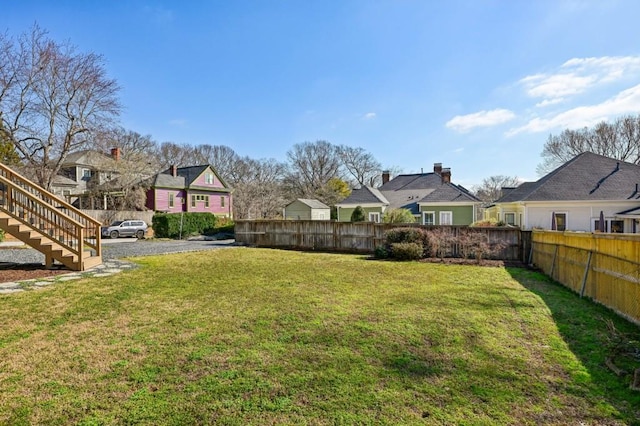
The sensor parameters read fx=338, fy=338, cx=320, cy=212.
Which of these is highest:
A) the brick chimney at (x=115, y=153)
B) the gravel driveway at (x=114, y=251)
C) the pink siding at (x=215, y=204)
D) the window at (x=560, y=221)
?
the brick chimney at (x=115, y=153)

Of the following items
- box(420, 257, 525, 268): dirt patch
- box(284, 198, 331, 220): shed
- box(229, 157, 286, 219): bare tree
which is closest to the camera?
box(420, 257, 525, 268): dirt patch

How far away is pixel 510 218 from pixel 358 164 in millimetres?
35883

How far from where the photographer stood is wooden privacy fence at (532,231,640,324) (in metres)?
5.34

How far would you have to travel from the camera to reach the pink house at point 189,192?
103 feet

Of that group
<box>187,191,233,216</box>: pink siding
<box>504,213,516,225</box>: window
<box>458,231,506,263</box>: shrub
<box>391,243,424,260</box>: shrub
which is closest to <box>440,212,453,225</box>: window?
<box>504,213,516,225</box>: window

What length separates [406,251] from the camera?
1280 cm

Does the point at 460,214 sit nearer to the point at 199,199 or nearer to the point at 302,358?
the point at 302,358

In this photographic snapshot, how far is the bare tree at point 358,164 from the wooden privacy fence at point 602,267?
47.9 m

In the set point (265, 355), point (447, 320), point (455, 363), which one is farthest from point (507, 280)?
point (265, 355)

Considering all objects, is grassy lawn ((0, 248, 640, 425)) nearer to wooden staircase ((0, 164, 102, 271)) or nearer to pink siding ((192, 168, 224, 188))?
wooden staircase ((0, 164, 102, 271))

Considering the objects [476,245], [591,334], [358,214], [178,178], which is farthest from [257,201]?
[591,334]

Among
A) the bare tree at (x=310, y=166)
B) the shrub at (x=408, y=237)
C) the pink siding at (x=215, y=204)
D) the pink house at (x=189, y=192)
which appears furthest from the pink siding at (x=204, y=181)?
the shrub at (x=408, y=237)

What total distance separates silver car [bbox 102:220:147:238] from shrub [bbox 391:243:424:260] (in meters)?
20.2

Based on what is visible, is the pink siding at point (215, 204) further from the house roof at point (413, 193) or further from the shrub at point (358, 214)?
the shrub at point (358, 214)
